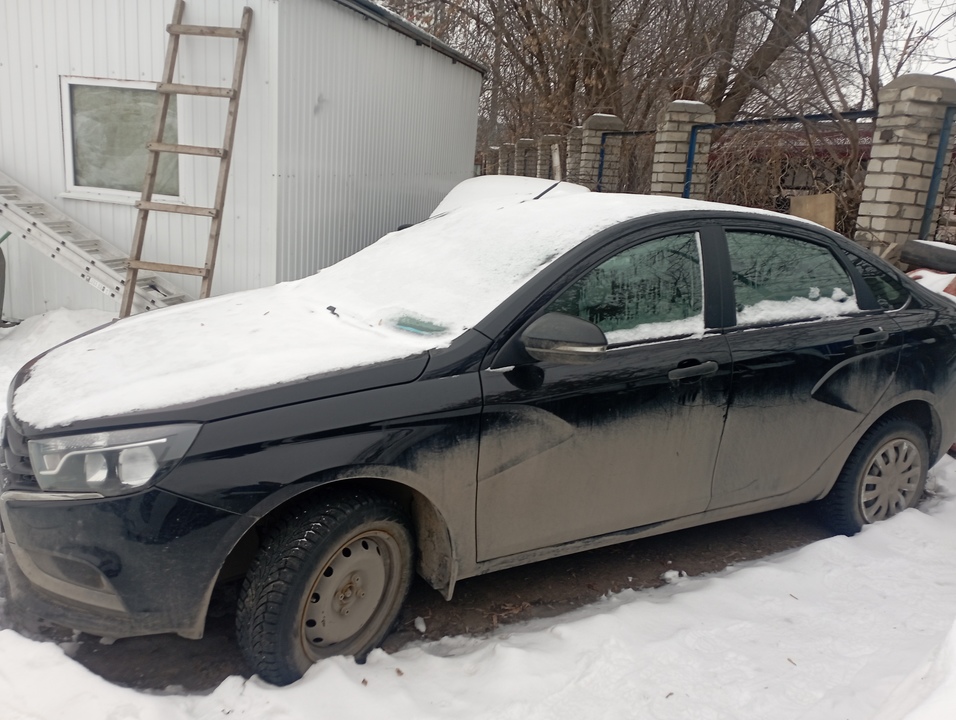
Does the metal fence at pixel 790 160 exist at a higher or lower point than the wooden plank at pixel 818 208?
higher

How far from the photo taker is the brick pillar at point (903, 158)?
712cm

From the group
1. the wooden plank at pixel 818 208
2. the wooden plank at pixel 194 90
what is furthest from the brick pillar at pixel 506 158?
the wooden plank at pixel 194 90

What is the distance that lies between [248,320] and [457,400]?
1100 mm

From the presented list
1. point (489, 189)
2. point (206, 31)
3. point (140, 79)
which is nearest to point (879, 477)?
point (489, 189)

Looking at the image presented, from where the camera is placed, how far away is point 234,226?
7.22 metres

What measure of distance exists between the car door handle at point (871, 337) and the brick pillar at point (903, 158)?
393 centimetres

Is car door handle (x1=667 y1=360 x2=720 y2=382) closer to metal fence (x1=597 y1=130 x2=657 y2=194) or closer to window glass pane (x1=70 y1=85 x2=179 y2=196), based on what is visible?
window glass pane (x1=70 y1=85 x2=179 y2=196)

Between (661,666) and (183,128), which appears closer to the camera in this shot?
(661,666)

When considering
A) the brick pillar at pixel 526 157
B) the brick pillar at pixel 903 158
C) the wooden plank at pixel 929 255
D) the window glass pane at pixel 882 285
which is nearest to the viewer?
the window glass pane at pixel 882 285

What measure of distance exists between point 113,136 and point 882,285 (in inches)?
265

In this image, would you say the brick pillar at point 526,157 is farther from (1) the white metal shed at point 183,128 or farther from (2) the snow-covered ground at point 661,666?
(2) the snow-covered ground at point 661,666

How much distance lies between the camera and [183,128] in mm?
7145

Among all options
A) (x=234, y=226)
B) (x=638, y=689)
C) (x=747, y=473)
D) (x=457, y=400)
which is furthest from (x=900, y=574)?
(x=234, y=226)

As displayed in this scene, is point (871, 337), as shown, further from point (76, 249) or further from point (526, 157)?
point (526, 157)
